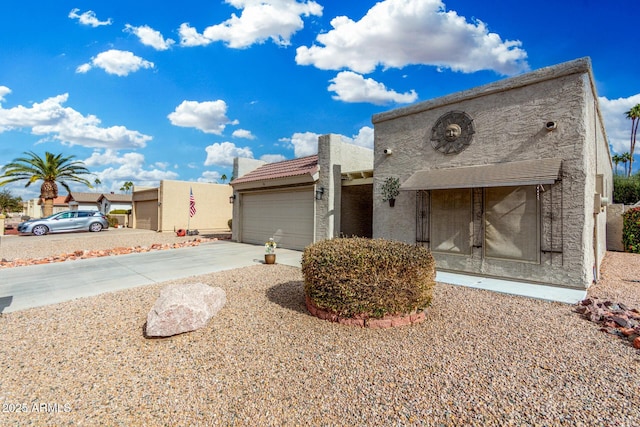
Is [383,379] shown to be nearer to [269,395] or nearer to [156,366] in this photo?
[269,395]

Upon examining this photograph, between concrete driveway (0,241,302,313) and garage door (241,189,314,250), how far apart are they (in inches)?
37.8

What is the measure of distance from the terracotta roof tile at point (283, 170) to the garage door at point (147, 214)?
40.6 ft

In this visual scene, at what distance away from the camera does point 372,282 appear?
475 centimetres

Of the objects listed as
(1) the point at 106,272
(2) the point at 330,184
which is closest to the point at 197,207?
(2) the point at 330,184

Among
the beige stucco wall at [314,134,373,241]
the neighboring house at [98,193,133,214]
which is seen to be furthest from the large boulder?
the neighboring house at [98,193,133,214]

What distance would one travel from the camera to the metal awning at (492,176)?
6828mm

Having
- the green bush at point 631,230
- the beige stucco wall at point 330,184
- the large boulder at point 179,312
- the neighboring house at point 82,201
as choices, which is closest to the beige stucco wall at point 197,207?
the beige stucco wall at point 330,184

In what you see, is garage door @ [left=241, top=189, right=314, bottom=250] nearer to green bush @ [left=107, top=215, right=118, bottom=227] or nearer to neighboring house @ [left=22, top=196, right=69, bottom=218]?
green bush @ [left=107, top=215, right=118, bottom=227]

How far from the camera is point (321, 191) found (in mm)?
12242

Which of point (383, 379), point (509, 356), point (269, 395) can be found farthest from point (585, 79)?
point (269, 395)

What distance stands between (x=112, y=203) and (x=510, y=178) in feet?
164

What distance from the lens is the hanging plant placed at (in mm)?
9930

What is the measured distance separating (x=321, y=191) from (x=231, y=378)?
9260mm

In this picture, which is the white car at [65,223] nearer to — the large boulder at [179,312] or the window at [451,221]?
the large boulder at [179,312]
